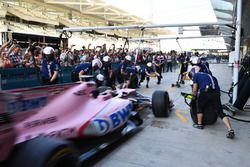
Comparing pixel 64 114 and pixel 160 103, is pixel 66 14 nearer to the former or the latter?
pixel 160 103

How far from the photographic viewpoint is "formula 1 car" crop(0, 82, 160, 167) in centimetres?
246

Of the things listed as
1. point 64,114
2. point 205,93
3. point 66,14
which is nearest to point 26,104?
point 64,114

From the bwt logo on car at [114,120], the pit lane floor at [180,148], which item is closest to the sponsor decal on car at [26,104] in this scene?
the bwt logo on car at [114,120]

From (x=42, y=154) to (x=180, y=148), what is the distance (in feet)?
8.93

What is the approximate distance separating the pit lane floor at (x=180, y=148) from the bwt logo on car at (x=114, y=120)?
0.38 m

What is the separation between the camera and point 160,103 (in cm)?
638

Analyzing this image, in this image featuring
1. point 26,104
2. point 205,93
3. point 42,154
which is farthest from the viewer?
point 205,93

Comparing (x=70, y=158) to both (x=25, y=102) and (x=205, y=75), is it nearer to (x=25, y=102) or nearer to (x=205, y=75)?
(x=25, y=102)

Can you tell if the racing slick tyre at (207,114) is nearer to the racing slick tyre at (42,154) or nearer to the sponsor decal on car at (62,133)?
the sponsor decal on car at (62,133)

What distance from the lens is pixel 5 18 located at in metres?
15.5

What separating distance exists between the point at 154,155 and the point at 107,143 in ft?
2.47

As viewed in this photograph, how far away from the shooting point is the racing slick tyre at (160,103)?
6.36 meters

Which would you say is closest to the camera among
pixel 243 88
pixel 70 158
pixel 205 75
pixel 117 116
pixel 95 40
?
A: pixel 70 158

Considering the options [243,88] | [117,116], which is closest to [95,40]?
[243,88]
